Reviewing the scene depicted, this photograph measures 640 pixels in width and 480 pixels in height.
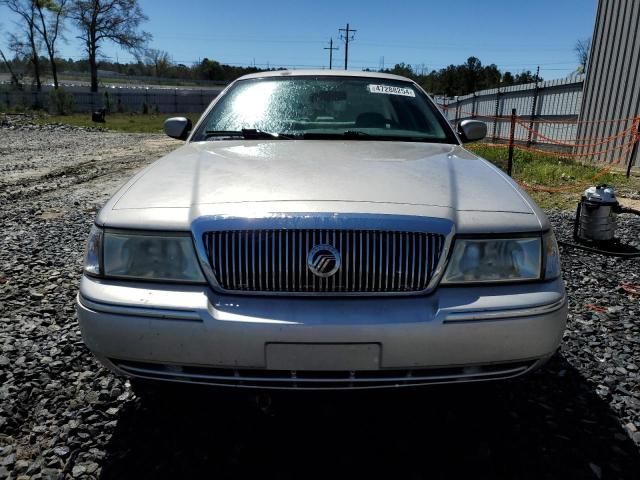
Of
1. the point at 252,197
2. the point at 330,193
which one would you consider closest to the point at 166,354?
the point at 252,197

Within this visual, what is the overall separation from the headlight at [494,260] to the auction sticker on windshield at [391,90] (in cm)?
181

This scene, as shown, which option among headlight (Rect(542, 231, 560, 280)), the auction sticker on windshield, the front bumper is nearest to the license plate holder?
the front bumper

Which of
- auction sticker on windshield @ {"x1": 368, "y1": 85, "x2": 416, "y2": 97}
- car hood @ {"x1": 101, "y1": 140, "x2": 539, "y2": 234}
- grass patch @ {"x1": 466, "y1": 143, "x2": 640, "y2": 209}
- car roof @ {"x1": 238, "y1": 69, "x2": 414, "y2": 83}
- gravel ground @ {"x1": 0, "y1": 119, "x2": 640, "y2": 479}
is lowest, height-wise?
gravel ground @ {"x1": 0, "y1": 119, "x2": 640, "y2": 479}

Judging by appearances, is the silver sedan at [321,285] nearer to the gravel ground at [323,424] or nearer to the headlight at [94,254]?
the headlight at [94,254]

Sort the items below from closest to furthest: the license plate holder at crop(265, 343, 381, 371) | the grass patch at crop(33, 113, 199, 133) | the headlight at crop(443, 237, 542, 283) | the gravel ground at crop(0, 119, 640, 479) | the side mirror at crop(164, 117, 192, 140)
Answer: the license plate holder at crop(265, 343, 381, 371), the headlight at crop(443, 237, 542, 283), the gravel ground at crop(0, 119, 640, 479), the side mirror at crop(164, 117, 192, 140), the grass patch at crop(33, 113, 199, 133)

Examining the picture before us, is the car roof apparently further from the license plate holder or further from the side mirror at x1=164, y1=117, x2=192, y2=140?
the license plate holder

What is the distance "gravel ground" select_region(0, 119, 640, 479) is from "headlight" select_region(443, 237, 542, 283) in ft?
1.42

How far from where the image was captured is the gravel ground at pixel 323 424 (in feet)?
6.15

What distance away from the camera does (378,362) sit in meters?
1.66

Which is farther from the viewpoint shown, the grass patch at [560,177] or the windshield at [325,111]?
the grass patch at [560,177]

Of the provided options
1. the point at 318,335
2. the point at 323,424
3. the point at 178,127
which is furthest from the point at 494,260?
the point at 178,127

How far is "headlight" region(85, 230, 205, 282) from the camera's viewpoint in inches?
69.7

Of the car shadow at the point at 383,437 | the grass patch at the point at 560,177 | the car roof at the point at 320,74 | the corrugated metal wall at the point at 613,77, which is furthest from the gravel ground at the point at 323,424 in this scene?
the corrugated metal wall at the point at 613,77

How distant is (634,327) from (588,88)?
35.7 ft
